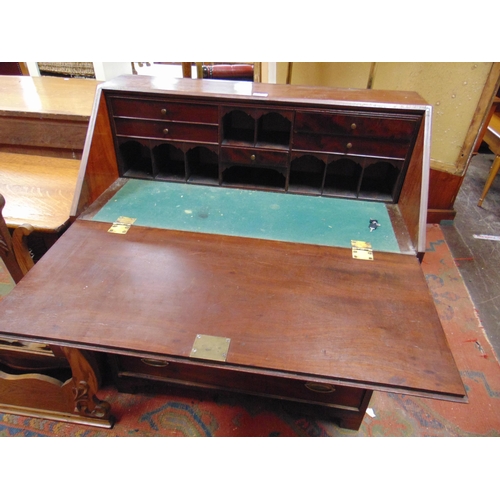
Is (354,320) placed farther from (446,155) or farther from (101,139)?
(446,155)

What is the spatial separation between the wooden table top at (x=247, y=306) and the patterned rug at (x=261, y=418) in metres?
0.73

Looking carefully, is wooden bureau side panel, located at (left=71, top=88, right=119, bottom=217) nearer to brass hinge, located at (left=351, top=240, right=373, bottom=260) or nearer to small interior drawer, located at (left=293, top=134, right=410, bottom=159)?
small interior drawer, located at (left=293, top=134, right=410, bottom=159)

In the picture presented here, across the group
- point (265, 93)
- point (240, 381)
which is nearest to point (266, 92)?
point (265, 93)

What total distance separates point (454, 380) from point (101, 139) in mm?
1553

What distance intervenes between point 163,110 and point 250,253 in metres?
0.77

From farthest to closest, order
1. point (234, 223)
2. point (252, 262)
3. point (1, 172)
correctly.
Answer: point (1, 172)
point (234, 223)
point (252, 262)

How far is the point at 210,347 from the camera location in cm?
90

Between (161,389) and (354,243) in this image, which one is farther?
(161,389)

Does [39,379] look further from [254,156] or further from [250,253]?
[254,156]

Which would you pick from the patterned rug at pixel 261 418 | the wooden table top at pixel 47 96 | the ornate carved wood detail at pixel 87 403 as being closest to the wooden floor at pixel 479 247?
the patterned rug at pixel 261 418

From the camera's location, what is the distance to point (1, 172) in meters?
1.90

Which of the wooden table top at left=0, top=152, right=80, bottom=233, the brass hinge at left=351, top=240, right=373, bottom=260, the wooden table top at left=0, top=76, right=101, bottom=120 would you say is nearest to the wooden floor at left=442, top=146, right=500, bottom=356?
the brass hinge at left=351, top=240, right=373, bottom=260

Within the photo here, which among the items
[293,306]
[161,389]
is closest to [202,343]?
[293,306]

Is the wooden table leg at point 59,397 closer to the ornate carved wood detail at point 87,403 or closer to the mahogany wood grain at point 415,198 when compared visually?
the ornate carved wood detail at point 87,403
